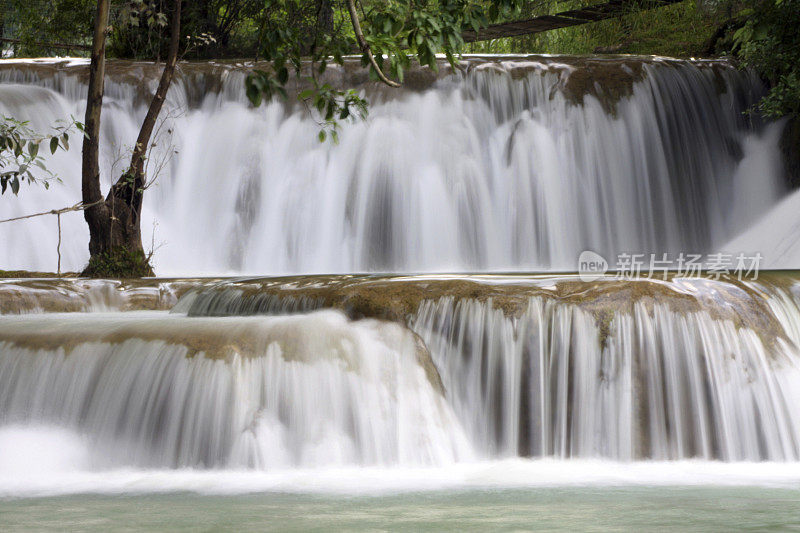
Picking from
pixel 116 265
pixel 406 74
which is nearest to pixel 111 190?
pixel 116 265

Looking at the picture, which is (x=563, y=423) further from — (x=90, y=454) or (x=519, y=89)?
(x=519, y=89)

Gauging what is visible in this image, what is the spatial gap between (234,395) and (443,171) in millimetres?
6328

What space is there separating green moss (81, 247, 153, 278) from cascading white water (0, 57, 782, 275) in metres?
1.26

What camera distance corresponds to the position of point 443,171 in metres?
10.6

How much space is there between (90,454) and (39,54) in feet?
45.4

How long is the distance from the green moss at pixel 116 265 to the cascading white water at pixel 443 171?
1.26 metres

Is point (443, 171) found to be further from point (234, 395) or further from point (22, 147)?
point (234, 395)

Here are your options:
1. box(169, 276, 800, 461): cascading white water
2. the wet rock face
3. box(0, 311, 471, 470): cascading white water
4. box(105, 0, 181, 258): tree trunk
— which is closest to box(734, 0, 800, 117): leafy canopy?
the wet rock face

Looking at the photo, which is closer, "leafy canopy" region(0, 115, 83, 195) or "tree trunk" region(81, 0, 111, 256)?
"leafy canopy" region(0, 115, 83, 195)

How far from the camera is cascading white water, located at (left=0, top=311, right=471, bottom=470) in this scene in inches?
180

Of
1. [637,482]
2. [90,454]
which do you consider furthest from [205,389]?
[637,482]

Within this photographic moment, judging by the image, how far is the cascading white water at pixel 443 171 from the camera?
10.2 metres

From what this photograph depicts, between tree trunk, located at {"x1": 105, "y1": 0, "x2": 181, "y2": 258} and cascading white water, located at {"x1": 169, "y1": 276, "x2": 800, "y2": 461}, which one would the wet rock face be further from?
cascading white water, located at {"x1": 169, "y1": 276, "x2": 800, "y2": 461}

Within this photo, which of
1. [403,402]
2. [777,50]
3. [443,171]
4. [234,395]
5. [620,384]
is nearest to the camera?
[234,395]
